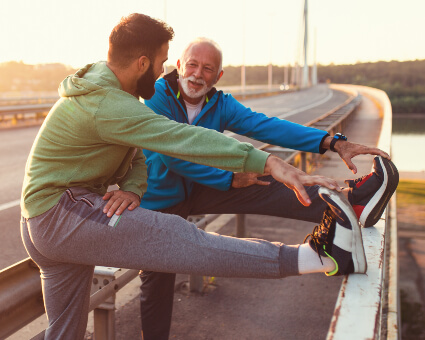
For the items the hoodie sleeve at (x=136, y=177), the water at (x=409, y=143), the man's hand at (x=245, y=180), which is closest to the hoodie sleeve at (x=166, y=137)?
the hoodie sleeve at (x=136, y=177)

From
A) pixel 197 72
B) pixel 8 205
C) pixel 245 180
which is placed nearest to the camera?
pixel 245 180

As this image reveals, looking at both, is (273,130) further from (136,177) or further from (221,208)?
(136,177)

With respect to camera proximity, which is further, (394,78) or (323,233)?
(394,78)

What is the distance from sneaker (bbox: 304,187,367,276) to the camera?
211 cm

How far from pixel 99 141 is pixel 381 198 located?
4.84 ft

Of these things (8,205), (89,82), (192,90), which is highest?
(89,82)

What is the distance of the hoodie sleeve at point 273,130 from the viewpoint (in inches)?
133

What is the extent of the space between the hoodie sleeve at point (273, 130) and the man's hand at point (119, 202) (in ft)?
4.47

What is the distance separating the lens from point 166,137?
6.97 feet

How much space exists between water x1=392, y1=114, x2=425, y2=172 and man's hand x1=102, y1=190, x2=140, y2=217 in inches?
1104

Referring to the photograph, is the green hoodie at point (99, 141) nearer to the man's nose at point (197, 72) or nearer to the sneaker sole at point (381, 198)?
the sneaker sole at point (381, 198)

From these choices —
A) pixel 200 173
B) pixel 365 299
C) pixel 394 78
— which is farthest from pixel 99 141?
pixel 394 78

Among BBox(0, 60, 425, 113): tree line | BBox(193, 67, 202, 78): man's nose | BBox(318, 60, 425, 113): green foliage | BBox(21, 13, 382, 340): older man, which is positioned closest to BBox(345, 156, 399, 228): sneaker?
BBox(21, 13, 382, 340): older man

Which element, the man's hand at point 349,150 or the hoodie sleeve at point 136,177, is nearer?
the hoodie sleeve at point 136,177
